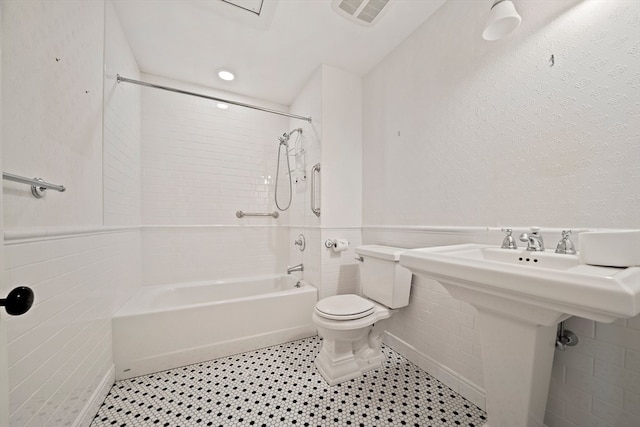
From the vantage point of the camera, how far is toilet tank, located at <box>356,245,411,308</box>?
1544 millimetres

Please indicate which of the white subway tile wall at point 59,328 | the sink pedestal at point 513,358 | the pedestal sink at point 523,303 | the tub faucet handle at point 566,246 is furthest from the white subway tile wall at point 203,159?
the tub faucet handle at point 566,246

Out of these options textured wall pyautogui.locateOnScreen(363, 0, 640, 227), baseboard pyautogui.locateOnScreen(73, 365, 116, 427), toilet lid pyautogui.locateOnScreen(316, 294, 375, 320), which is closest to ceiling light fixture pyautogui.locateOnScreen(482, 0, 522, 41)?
textured wall pyautogui.locateOnScreen(363, 0, 640, 227)

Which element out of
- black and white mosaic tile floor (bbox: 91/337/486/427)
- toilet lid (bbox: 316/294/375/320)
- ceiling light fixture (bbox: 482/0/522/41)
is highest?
ceiling light fixture (bbox: 482/0/522/41)

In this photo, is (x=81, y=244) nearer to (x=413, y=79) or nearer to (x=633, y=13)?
(x=413, y=79)

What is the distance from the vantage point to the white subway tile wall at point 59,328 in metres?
0.74

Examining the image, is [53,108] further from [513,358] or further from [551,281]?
[513,358]

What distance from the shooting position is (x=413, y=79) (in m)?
1.69

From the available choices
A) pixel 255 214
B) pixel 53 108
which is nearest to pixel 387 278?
pixel 255 214

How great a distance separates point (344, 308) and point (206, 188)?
1808mm

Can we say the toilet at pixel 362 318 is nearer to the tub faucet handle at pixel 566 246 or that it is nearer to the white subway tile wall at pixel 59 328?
the tub faucet handle at pixel 566 246

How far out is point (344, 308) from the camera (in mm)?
1480

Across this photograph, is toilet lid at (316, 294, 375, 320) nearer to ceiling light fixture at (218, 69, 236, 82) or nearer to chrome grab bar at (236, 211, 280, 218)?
chrome grab bar at (236, 211, 280, 218)

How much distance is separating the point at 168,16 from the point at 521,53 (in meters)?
2.11

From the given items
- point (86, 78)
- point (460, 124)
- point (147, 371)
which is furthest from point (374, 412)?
point (86, 78)
